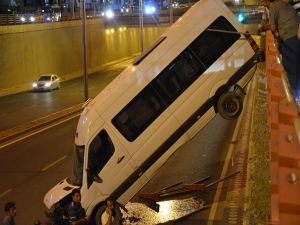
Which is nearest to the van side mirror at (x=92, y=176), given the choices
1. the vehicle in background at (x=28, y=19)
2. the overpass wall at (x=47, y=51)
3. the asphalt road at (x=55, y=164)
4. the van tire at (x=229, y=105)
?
the asphalt road at (x=55, y=164)

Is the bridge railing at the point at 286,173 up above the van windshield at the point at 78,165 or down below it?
above

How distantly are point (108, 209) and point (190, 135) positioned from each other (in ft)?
10.1

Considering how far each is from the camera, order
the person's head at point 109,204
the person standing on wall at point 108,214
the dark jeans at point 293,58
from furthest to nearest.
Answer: the person's head at point 109,204 < the person standing on wall at point 108,214 < the dark jeans at point 293,58

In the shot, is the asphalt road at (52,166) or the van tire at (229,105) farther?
the asphalt road at (52,166)

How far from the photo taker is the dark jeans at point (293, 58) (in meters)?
8.73

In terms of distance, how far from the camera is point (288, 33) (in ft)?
28.8

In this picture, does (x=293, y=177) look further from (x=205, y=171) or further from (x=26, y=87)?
(x=26, y=87)

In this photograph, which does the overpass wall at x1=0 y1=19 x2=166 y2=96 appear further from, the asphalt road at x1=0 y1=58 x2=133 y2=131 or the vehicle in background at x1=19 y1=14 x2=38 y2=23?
the asphalt road at x1=0 y1=58 x2=133 y2=131

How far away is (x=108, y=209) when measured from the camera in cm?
1061

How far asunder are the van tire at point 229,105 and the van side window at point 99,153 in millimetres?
2896

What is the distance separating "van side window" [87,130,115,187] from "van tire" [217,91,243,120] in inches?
114

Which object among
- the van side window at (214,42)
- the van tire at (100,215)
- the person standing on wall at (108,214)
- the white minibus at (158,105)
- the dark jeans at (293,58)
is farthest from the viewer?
the van side window at (214,42)

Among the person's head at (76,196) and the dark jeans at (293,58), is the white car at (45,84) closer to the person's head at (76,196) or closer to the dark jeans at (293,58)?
the person's head at (76,196)

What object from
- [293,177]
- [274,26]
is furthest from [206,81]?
[293,177]
